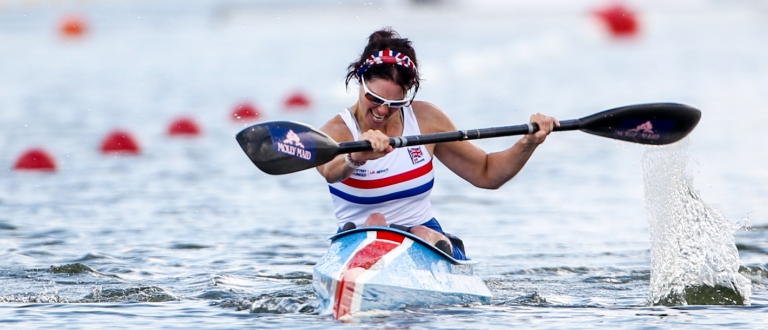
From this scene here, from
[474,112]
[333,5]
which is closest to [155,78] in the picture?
[474,112]

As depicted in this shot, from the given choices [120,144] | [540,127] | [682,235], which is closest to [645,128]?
[682,235]

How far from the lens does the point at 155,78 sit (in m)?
22.9

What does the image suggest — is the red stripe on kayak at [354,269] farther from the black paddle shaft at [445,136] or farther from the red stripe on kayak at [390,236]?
the black paddle shaft at [445,136]

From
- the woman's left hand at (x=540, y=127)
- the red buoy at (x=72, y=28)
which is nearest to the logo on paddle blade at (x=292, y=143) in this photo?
the woman's left hand at (x=540, y=127)

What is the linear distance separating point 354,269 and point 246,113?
37.5 feet

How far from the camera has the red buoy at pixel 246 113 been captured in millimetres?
17141

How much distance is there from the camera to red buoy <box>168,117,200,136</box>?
15.1 m

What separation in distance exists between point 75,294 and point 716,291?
3.53m

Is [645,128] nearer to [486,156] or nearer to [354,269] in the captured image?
[486,156]

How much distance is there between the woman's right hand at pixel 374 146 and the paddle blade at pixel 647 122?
138cm

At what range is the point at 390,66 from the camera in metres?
6.03

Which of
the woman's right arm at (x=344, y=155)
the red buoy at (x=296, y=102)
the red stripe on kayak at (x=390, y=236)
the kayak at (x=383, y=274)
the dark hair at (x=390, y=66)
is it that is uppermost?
the red buoy at (x=296, y=102)

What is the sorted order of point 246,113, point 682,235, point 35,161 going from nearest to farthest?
point 682,235 → point 35,161 → point 246,113

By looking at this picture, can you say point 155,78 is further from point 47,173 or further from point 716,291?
point 716,291
